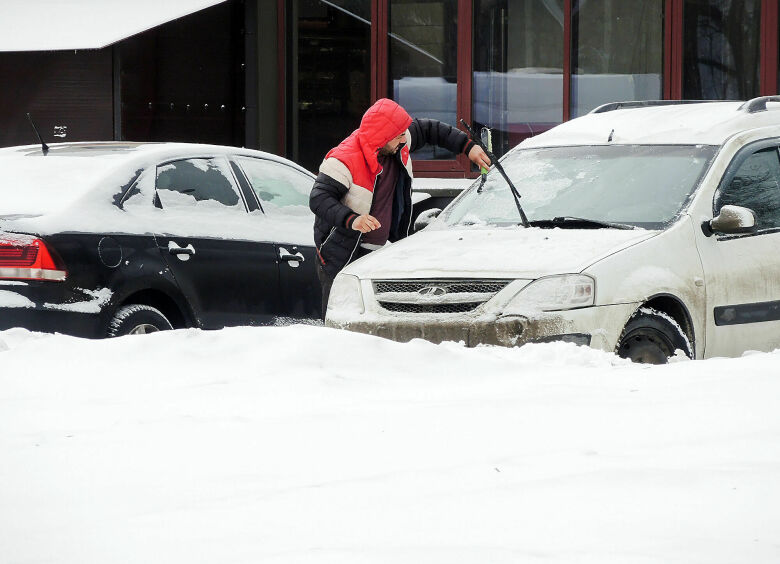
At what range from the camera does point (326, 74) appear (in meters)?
17.0

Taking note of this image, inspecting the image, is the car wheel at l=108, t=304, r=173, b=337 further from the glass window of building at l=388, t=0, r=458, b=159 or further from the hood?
the glass window of building at l=388, t=0, r=458, b=159

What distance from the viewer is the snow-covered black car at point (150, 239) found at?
7.31m

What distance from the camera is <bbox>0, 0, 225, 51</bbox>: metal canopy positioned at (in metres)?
15.1

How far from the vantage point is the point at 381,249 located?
7484 mm

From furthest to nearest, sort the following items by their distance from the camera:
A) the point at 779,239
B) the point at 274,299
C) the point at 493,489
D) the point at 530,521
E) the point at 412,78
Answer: the point at 412,78, the point at 274,299, the point at 779,239, the point at 493,489, the point at 530,521

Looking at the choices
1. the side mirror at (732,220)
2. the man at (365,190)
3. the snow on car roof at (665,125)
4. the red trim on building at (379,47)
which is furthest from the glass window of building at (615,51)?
the side mirror at (732,220)

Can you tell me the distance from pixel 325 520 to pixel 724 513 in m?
1.10

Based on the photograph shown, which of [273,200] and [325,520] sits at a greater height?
[273,200]

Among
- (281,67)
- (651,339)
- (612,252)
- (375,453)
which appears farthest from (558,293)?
(281,67)

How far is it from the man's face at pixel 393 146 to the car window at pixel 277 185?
Answer: 52.2 inches

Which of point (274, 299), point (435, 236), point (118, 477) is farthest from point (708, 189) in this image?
point (118, 477)

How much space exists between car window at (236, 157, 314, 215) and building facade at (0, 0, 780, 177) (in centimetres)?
723

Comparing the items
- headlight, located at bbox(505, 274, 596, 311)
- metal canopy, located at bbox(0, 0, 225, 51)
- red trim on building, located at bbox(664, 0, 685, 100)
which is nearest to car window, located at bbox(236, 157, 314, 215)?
headlight, located at bbox(505, 274, 596, 311)

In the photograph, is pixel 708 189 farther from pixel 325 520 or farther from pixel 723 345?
pixel 325 520
